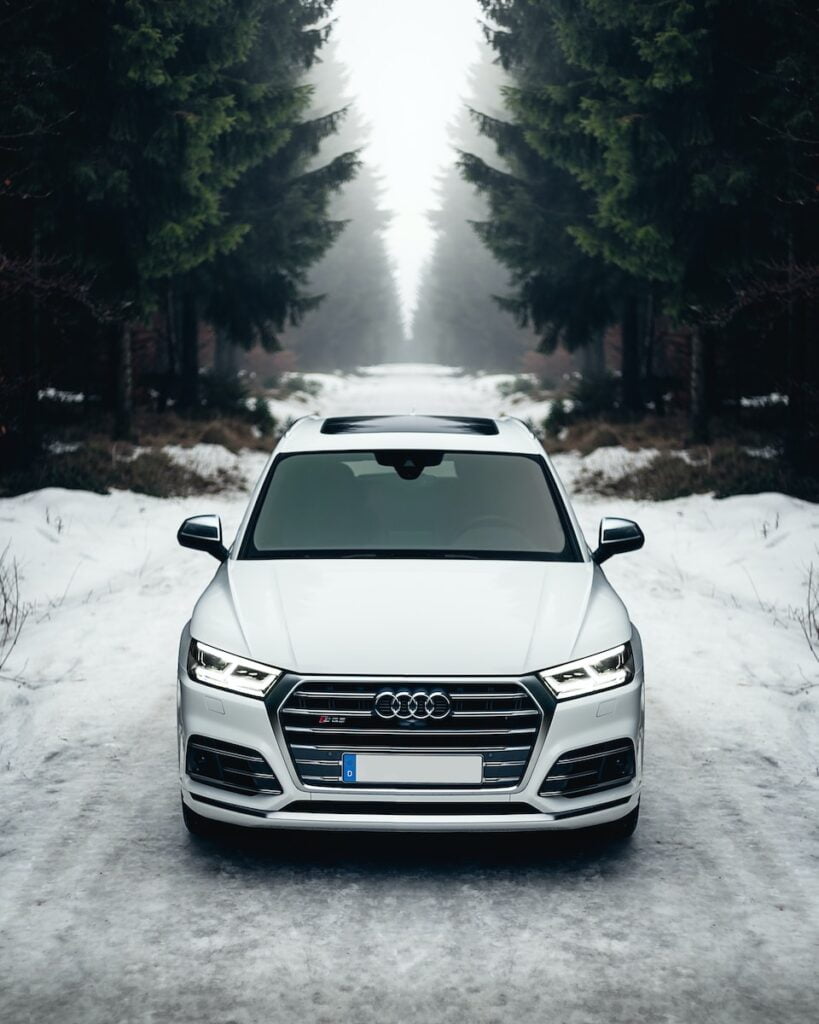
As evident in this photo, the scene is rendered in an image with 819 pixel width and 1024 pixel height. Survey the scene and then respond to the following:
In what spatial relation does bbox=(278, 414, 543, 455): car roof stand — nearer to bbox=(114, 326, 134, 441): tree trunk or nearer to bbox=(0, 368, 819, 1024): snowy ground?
bbox=(0, 368, 819, 1024): snowy ground

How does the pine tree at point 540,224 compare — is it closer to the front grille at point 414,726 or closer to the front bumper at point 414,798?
the front bumper at point 414,798

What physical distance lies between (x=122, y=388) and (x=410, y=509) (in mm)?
14424

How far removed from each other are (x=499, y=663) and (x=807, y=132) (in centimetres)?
1185

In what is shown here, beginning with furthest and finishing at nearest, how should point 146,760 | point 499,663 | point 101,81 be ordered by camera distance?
point 101,81, point 146,760, point 499,663

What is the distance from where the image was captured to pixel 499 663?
4680 millimetres

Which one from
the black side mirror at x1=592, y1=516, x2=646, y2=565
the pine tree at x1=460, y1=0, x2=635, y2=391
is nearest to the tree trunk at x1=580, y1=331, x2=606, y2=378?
A: the pine tree at x1=460, y1=0, x2=635, y2=391

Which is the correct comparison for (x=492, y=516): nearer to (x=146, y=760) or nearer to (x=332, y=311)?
(x=146, y=760)

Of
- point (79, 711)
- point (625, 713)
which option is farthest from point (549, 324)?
point (625, 713)

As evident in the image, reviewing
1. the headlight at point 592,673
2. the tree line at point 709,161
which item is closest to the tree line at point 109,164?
the tree line at point 709,161

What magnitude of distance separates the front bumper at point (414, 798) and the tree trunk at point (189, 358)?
2174cm

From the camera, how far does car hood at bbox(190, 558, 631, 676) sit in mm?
4703

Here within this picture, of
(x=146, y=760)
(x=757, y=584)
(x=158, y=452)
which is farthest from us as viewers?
(x=158, y=452)

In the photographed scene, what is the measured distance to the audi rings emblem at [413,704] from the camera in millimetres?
4594

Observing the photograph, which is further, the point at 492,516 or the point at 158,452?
the point at 158,452
